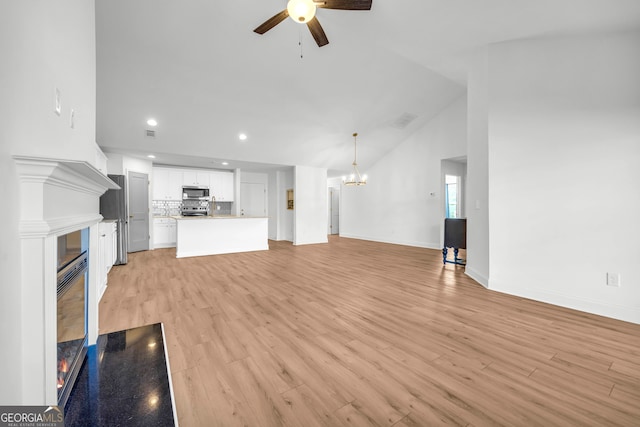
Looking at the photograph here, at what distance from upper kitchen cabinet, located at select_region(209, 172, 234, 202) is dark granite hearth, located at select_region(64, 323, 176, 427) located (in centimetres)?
640

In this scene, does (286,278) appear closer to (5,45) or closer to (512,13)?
(5,45)

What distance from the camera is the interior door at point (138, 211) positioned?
255 inches

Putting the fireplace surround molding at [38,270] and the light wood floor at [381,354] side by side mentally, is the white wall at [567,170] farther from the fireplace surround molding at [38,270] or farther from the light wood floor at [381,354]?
the fireplace surround molding at [38,270]

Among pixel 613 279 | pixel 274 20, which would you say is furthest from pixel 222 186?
pixel 613 279

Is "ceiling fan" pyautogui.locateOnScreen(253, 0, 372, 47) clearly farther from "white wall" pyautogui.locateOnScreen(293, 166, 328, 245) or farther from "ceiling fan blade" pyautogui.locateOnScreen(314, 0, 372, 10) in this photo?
"white wall" pyautogui.locateOnScreen(293, 166, 328, 245)

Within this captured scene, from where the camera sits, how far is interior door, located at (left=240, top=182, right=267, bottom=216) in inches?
359

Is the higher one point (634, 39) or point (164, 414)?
point (634, 39)

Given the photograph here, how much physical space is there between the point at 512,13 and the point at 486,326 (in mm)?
3389

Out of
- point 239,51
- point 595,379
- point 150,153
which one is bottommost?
point 595,379

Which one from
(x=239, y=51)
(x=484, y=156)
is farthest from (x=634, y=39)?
(x=239, y=51)

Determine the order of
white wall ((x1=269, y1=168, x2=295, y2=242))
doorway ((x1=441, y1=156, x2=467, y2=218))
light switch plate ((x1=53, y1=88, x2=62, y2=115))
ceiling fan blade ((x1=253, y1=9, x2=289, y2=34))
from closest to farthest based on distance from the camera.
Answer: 1. light switch plate ((x1=53, y1=88, x2=62, y2=115))
2. ceiling fan blade ((x1=253, y1=9, x2=289, y2=34))
3. doorway ((x1=441, y1=156, x2=467, y2=218))
4. white wall ((x1=269, y1=168, x2=295, y2=242))

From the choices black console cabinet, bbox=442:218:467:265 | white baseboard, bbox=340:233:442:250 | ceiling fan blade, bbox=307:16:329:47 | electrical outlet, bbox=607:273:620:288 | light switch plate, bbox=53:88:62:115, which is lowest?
white baseboard, bbox=340:233:442:250

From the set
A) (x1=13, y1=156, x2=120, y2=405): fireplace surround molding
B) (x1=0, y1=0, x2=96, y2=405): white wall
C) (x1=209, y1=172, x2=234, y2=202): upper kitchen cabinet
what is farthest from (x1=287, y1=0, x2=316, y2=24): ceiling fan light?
(x1=209, y1=172, x2=234, y2=202): upper kitchen cabinet

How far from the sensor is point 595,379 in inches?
68.2
